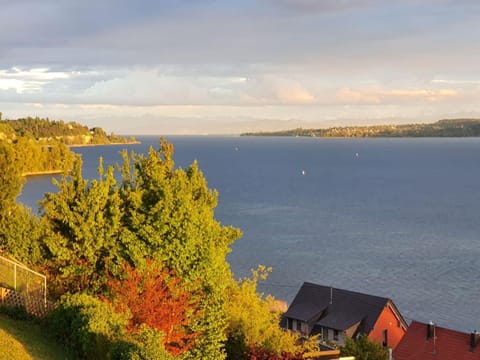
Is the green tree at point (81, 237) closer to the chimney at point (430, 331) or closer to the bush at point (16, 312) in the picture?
the bush at point (16, 312)

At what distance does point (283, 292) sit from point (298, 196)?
73045 mm

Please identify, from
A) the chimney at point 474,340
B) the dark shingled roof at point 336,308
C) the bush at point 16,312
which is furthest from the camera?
the dark shingled roof at point 336,308

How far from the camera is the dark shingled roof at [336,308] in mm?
42531

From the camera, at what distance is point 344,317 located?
142 feet

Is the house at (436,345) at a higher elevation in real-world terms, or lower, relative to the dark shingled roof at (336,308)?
higher

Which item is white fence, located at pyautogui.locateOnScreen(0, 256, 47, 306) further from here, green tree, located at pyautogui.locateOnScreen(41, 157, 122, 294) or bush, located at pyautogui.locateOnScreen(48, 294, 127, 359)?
green tree, located at pyautogui.locateOnScreen(41, 157, 122, 294)

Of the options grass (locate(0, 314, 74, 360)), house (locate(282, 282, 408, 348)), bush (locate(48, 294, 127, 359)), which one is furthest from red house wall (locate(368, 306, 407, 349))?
grass (locate(0, 314, 74, 360))

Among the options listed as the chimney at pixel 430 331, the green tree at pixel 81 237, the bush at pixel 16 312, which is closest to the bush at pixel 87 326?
the bush at pixel 16 312

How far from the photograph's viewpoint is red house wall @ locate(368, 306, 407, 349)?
42344mm

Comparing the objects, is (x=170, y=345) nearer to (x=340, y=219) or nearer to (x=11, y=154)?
(x=11, y=154)

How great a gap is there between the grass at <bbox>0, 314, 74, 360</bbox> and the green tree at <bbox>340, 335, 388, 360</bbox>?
54.1 ft

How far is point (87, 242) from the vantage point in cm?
2167

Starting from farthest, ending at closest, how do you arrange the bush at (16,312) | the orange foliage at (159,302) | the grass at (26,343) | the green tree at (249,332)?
1. the green tree at (249,332)
2. the orange foliage at (159,302)
3. the bush at (16,312)
4. the grass at (26,343)

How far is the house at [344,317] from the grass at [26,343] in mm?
28847
